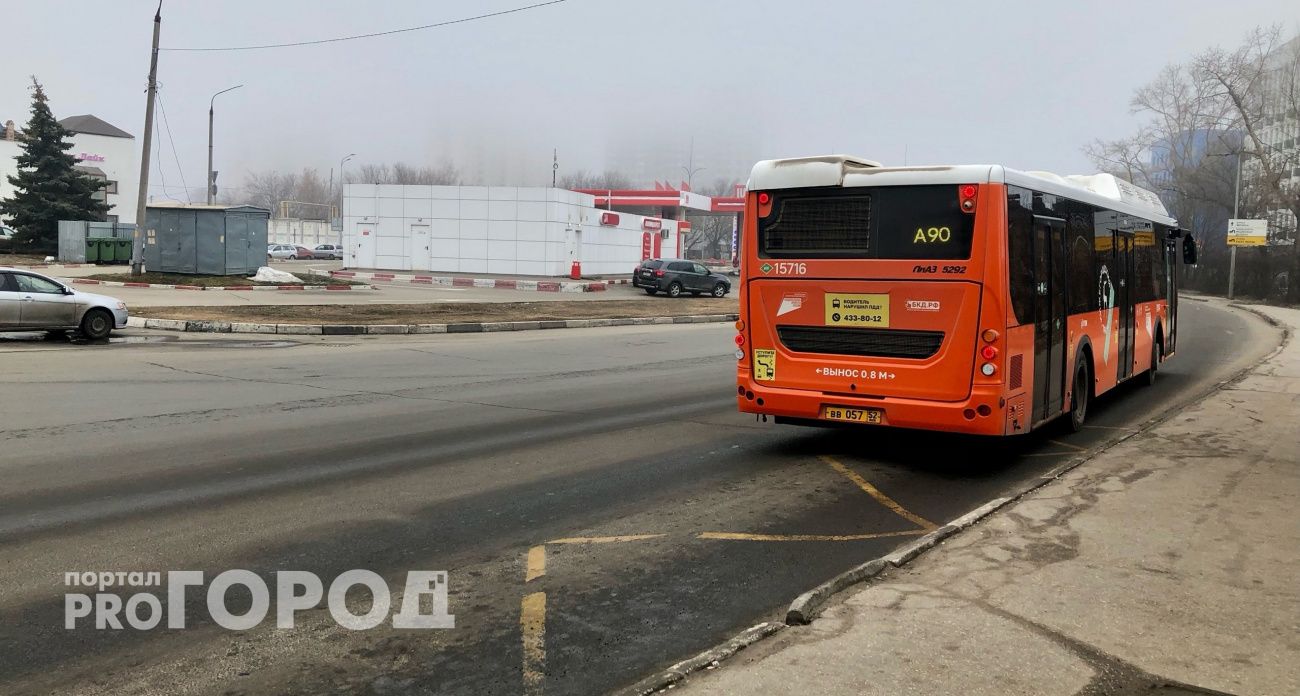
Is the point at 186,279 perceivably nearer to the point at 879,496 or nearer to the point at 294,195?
the point at 879,496

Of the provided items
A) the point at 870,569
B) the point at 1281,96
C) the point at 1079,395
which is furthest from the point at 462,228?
the point at 1281,96

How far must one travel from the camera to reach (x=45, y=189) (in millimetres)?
50625

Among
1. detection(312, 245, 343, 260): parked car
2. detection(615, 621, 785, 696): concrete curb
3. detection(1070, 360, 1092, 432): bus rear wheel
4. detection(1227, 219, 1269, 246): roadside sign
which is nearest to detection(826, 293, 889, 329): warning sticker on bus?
detection(1070, 360, 1092, 432): bus rear wheel

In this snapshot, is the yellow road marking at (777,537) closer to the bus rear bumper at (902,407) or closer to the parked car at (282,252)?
the bus rear bumper at (902,407)

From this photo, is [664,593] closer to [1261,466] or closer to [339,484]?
[339,484]

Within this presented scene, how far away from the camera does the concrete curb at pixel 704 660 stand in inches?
149

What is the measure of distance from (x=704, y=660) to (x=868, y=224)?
5254 mm

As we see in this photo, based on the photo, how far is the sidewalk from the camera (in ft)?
12.8

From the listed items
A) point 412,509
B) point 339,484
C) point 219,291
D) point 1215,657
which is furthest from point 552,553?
point 219,291

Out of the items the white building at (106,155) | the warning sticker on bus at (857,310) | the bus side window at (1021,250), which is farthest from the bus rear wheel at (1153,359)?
the white building at (106,155)

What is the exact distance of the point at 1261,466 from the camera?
332 inches

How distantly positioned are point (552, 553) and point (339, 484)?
2.44m

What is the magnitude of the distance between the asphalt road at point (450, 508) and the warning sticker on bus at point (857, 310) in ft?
4.23

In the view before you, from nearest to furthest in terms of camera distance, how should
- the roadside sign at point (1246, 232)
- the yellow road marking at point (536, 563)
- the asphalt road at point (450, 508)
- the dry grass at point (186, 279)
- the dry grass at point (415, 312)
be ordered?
the asphalt road at point (450, 508) → the yellow road marking at point (536, 563) → the dry grass at point (415, 312) → the dry grass at point (186, 279) → the roadside sign at point (1246, 232)
